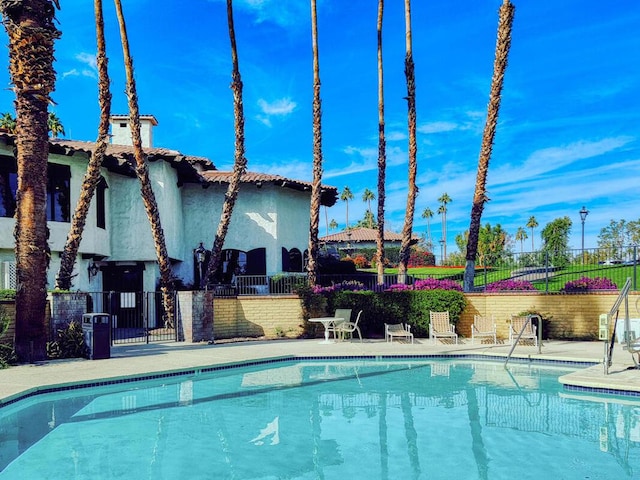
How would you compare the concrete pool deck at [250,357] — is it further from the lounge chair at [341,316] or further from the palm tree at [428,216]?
the palm tree at [428,216]

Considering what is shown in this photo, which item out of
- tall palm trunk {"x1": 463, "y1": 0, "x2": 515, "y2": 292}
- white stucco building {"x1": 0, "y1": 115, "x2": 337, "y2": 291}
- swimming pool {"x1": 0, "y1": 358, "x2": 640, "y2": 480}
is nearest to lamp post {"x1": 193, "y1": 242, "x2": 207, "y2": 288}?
white stucco building {"x1": 0, "y1": 115, "x2": 337, "y2": 291}

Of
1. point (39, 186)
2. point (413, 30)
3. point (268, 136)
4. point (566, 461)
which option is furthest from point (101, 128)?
point (268, 136)

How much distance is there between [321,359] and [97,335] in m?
5.71

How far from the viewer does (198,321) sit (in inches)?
665

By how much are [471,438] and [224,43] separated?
1760 centimetres

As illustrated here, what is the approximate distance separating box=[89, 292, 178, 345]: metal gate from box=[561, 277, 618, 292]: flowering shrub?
40.8 feet

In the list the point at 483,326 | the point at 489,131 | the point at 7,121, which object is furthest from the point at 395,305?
the point at 7,121

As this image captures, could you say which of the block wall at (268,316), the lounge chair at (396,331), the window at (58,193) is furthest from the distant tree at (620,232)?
the window at (58,193)

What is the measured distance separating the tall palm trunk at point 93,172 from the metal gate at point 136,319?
1.39 m

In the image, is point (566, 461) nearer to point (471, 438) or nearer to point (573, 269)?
point (471, 438)

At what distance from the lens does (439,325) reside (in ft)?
55.4

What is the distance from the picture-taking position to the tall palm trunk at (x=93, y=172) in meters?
16.8

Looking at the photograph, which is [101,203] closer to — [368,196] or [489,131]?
[489,131]

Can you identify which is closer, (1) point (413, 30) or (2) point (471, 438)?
(2) point (471, 438)
